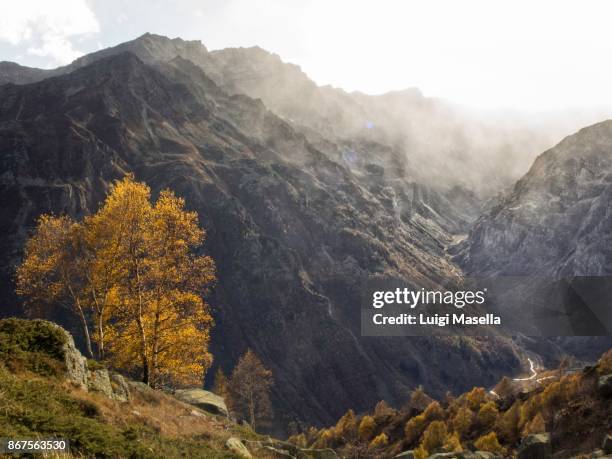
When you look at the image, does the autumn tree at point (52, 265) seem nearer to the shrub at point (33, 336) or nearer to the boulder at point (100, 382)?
the boulder at point (100, 382)

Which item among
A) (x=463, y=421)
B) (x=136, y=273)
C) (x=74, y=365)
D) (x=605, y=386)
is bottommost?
(x=463, y=421)

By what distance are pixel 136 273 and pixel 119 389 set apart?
9.34 meters

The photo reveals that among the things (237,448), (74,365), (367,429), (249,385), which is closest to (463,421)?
(367,429)

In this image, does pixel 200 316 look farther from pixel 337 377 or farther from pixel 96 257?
pixel 337 377

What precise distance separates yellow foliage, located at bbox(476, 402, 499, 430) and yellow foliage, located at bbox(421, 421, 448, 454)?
5392 mm

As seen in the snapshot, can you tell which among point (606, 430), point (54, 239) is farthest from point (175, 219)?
point (606, 430)

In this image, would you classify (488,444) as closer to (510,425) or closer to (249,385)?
(510,425)

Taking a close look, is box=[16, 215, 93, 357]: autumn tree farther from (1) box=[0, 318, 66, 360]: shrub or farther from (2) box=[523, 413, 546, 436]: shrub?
(2) box=[523, 413, 546, 436]: shrub

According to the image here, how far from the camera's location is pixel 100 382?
23.0 m

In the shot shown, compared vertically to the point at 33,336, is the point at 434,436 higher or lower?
lower

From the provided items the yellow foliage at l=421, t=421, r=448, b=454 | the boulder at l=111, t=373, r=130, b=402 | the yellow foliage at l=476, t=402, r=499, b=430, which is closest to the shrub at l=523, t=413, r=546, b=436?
the yellow foliage at l=421, t=421, r=448, b=454

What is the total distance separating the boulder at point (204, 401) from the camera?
38281 mm

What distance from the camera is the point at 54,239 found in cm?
3447

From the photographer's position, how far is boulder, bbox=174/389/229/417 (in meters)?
38.3
